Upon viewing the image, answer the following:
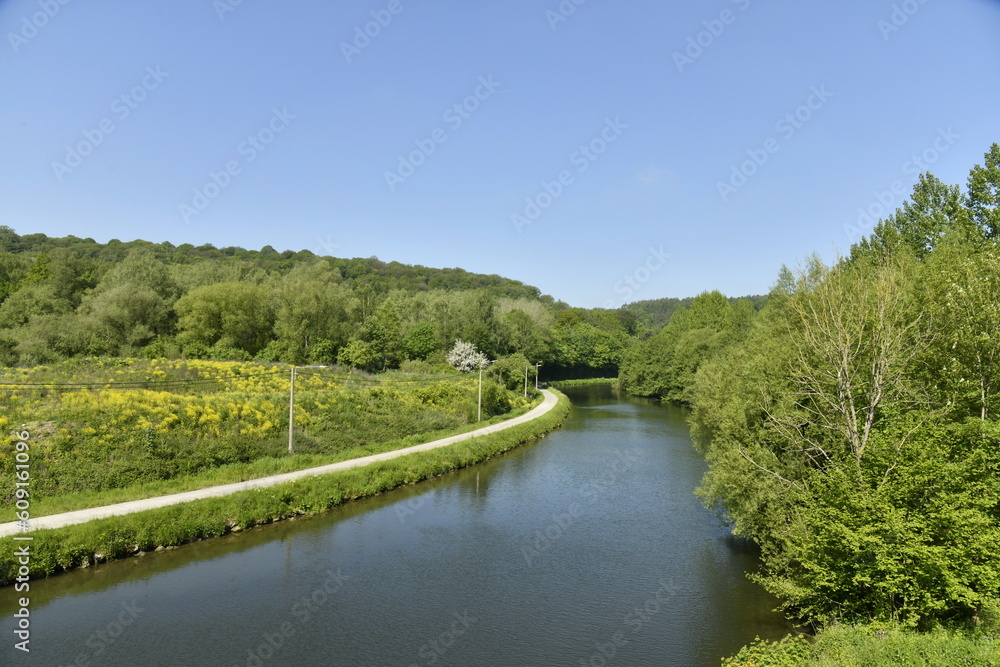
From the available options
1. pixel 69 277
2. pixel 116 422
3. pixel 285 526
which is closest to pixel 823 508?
pixel 285 526

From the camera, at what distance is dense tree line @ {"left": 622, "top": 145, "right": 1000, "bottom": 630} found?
10.1 meters

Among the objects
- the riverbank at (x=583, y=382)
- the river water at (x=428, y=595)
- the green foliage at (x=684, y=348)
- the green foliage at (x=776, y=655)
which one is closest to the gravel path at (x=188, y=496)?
the river water at (x=428, y=595)

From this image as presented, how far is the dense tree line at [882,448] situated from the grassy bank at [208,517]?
13063 mm

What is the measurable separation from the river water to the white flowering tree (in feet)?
134

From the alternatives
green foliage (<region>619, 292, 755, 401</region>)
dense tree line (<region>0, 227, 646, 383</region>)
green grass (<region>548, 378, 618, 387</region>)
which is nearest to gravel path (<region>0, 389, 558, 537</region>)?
dense tree line (<region>0, 227, 646, 383</region>)

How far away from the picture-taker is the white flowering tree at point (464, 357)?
64.4 meters

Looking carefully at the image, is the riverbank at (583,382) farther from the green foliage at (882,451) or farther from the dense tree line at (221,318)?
the green foliage at (882,451)

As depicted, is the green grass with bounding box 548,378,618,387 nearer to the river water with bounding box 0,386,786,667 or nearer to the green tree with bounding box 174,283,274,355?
the green tree with bounding box 174,283,274,355

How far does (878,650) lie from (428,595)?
931 centimetres

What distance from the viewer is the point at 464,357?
65.0 meters

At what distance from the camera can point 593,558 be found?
1731 cm

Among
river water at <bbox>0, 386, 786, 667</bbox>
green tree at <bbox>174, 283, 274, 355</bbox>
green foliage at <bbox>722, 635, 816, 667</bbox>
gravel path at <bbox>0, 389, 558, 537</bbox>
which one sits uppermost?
green tree at <bbox>174, 283, 274, 355</bbox>

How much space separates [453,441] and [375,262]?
461 ft

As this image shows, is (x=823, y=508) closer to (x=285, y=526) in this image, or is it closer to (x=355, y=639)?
(x=355, y=639)
